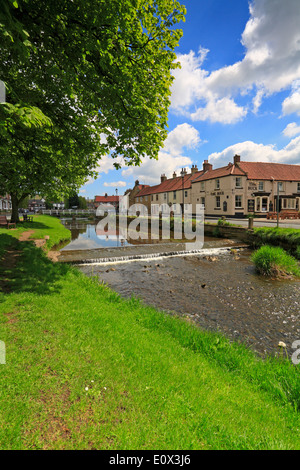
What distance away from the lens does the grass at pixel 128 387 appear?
90.7 inches

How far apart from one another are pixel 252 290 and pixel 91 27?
10721mm

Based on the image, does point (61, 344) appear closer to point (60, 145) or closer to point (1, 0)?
point (1, 0)

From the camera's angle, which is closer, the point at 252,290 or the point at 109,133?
the point at 109,133

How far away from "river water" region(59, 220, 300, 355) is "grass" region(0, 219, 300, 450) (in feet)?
5.24

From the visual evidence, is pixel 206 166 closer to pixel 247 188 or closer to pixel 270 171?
pixel 270 171

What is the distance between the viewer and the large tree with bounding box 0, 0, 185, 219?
550 centimetres

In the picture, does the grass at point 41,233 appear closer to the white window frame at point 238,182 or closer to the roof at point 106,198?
the white window frame at point 238,182

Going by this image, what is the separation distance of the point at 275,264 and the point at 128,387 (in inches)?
436

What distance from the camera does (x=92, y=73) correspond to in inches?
248

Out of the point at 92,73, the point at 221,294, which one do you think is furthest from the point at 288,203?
the point at 92,73

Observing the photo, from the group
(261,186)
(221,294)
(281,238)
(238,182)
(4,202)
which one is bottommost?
(221,294)

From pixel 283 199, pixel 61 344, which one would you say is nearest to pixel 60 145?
pixel 61 344

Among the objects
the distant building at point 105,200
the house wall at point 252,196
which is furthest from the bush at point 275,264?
the distant building at point 105,200
